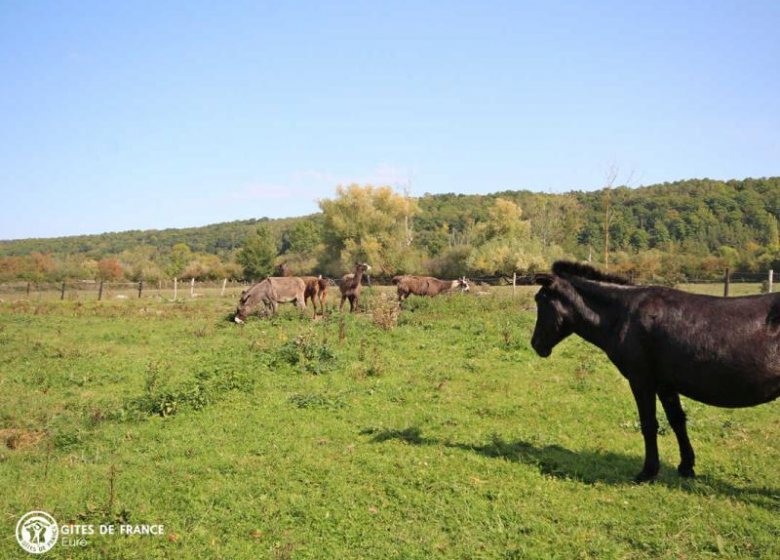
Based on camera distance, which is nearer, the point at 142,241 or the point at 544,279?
the point at 544,279

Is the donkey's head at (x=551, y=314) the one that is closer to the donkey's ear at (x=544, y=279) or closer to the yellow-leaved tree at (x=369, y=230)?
the donkey's ear at (x=544, y=279)

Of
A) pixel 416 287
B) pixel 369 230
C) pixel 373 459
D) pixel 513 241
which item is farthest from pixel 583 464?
pixel 369 230

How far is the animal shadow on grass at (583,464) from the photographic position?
19.7 ft

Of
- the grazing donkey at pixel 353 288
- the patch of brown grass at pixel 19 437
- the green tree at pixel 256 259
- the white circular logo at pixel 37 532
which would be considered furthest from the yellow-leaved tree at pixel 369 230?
the white circular logo at pixel 37 532

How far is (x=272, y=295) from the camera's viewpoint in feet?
74.5

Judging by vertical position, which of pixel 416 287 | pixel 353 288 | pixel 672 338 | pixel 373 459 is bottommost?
pixel 373 459

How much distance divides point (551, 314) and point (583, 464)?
195cm

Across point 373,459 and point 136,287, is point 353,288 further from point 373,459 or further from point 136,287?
point 136,287

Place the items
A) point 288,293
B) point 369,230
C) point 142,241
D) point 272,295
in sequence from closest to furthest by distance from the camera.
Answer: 1. point 272,295
2. point 288,293
3. point 369,230
4. point 142,241

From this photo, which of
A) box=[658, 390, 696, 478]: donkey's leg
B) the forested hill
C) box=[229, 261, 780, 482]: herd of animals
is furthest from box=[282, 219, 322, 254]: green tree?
box=[658, 390, 696, 478]: donkey's leg

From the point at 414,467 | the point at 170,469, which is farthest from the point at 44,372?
the point at 414,467

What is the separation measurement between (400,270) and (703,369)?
57.6 m

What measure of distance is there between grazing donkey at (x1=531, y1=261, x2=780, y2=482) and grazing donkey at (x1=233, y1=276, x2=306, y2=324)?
16.4 m

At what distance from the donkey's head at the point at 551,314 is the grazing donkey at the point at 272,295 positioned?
15938 mm
